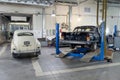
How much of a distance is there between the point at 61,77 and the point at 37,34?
10.1 metres

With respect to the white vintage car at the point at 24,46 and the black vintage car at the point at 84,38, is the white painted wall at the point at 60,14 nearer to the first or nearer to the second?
the black vintage car at the point at 84,38

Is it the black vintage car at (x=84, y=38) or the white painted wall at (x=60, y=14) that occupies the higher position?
the white painted wall at (x=60, y=14)

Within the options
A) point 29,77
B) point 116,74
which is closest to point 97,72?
point 116,74

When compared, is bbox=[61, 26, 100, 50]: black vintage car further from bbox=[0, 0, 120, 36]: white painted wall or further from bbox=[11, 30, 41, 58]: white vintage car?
bbox=[0, 0, 120, 36]: white painted wall

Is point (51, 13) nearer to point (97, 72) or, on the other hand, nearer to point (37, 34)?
point (37, 34)

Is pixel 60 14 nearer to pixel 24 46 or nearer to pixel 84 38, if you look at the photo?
pixel 84 38

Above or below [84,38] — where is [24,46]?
below

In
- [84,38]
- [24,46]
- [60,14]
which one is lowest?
[24,46]

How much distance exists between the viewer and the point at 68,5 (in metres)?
15.0

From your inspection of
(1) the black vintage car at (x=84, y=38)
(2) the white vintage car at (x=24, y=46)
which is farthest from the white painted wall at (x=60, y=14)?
(2) the white vintage car at (x=24, y=46)

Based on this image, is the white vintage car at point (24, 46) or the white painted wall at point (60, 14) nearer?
the white vintage car at point (24, 46)

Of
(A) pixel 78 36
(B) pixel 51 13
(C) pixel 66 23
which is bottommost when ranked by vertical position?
(A) pixel 78 36

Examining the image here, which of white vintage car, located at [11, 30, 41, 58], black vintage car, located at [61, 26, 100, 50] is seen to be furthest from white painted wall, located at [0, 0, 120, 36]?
white vintage car, located at [11, 30, 41, 58]

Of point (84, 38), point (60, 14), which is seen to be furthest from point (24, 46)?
point (60, 14)
